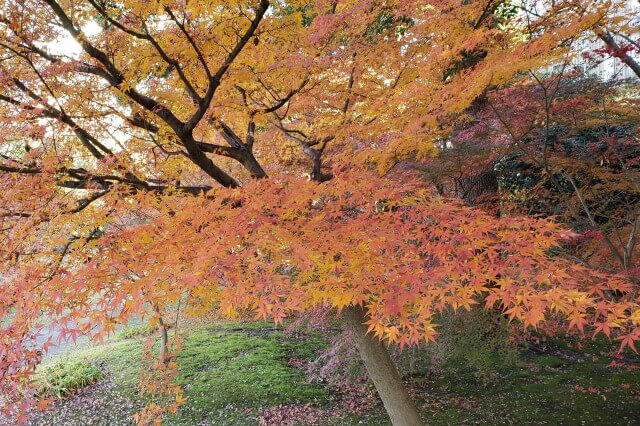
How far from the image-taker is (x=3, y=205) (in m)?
4.18

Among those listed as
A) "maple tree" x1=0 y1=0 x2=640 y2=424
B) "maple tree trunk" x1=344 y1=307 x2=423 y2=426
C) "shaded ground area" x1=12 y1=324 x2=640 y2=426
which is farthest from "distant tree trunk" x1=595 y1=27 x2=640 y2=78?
"maple tree trunk" x1=344 y1=307 x2=423 y2=426

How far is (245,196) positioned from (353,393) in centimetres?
546

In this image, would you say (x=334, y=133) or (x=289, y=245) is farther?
(x=334, y=133)

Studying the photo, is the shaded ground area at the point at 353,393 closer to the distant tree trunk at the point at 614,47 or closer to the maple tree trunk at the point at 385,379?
the maple tree trunk at the point at 385,379

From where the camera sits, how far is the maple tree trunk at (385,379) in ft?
17.1

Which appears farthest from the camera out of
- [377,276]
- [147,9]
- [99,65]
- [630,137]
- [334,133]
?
[630,137]

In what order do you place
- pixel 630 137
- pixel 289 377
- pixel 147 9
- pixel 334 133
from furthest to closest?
pixel 289 377, pixel 630 137, pixel 334 133, pixel 147 9

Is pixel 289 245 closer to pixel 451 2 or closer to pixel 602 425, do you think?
pixel 451 2

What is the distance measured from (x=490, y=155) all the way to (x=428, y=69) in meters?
1.83

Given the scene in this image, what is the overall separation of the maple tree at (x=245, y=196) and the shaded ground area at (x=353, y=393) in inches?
90.2

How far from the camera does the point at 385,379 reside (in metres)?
5.26

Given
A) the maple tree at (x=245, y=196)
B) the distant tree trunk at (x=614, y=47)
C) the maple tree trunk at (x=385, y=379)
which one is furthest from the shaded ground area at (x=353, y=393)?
the distant tree trunk at (x=614, y=47)

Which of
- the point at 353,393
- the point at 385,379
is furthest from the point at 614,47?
the point at 353,393

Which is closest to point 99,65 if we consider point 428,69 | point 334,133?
point 334,133
